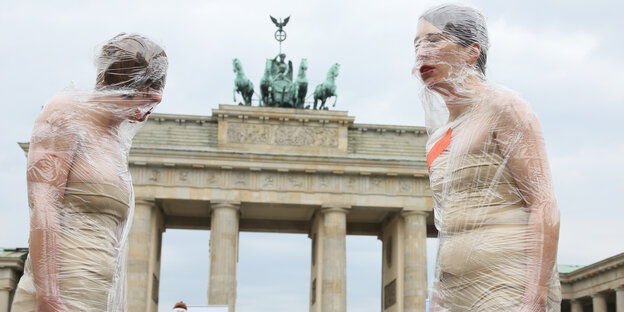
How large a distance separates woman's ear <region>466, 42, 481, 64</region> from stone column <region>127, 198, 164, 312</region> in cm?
3288

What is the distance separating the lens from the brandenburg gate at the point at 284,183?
124 ft

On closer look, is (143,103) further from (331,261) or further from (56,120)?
(331,261)

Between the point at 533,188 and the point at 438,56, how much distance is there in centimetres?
97

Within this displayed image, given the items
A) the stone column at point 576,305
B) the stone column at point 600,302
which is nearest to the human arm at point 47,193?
the stone column at point 600,302

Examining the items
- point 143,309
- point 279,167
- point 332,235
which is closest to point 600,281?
point 332,235

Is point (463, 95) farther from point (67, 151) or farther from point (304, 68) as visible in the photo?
point (304, 68)

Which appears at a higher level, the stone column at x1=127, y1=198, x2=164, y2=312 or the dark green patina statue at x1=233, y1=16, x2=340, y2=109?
the dark green patina statue at x1=233, y1=16, x2=340, y2=109

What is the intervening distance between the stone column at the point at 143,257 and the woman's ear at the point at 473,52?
3288 cm

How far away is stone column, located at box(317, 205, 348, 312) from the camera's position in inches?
1462

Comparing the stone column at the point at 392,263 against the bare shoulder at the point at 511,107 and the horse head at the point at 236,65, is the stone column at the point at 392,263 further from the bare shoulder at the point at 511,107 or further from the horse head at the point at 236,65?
the bare shoulder at the point at 511,107

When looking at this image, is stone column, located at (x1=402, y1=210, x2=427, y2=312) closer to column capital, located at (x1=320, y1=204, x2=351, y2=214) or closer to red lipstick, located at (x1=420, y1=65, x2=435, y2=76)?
column capital, located at (x1=320, y1=204, x2=351, y2=214)

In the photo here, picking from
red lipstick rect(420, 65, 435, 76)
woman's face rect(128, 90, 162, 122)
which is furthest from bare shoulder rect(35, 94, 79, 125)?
red lipstick rect(420, 65, 435, 76)

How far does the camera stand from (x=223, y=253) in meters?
37.4

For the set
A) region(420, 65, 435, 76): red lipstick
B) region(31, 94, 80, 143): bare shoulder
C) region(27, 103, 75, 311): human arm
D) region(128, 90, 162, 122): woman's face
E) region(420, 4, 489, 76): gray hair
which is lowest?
region(27, 103, 75, 311): human arm
